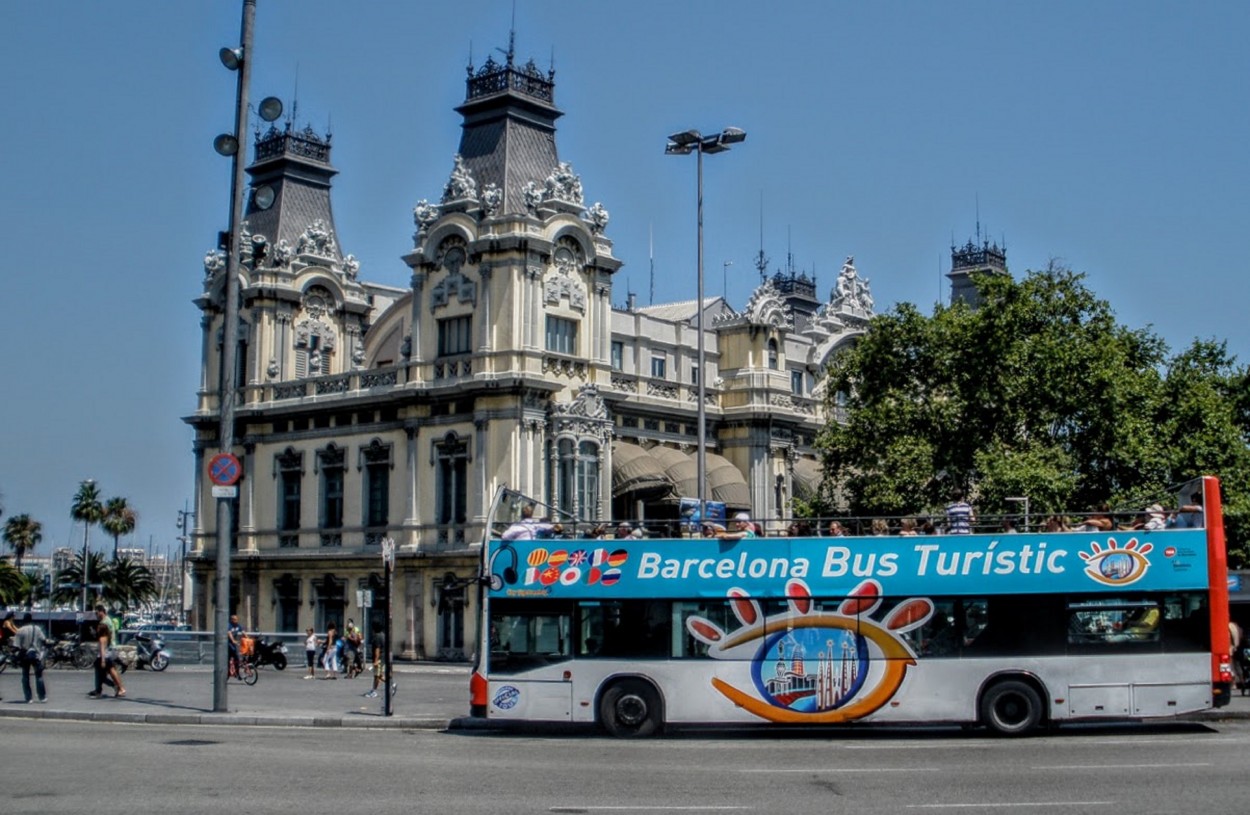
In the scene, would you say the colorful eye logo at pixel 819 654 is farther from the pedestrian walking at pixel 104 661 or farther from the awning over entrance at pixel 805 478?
the awning over entrance at pixel 805 478

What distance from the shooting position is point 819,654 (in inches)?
989

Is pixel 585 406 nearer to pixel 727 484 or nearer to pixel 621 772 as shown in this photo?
pixel 727 484

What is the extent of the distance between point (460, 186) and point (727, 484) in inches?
583

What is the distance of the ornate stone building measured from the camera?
2143 inches

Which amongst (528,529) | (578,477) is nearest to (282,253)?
(578,477)

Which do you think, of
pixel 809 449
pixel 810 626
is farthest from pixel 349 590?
pixel 810 626

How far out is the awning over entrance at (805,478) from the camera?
62.7 m

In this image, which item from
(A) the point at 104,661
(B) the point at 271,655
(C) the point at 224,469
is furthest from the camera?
(B) the point at 271,655

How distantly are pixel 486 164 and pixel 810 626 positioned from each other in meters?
35.5

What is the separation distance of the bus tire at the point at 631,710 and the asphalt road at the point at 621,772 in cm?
43

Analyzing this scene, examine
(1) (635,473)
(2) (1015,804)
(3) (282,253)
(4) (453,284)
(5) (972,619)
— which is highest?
(3) (282,253)

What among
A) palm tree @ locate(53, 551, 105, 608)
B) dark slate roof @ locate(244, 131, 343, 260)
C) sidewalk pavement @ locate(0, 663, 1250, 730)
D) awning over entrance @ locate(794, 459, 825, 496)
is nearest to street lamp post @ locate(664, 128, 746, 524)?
sidewalk pavement @ locate(0, 663, 1250, 730)

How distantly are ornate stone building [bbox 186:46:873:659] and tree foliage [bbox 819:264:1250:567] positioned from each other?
9.78 metres

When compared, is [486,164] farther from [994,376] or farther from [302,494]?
[994,376]
